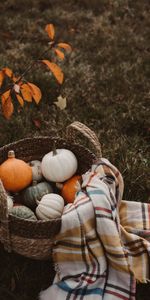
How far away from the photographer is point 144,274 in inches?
104

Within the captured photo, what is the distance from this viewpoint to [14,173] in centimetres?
296

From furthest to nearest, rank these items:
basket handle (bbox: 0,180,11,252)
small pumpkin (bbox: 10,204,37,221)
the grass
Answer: the grass, small pumpkin (bbox: 10,204,37,221), basket handle (bbox: 0,180,11,252)

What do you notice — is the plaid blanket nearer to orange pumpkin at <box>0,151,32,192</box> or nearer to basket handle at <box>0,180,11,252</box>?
basket handle at <box>0,180,11,252</box>

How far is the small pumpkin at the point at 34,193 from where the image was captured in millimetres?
2990

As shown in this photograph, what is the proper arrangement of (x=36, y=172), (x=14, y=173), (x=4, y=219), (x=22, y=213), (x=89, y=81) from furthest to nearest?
(x=89, y=81) < (x=36, y=172) < (x=14, y=173) < (x=22, y=213) < (x=4, y=219)

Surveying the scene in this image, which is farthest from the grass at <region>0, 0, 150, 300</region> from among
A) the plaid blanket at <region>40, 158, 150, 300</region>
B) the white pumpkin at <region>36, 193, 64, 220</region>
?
the white pumpkin at <region>36, 193, 64, 220</region>

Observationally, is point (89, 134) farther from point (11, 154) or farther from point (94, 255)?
point (94, 255)

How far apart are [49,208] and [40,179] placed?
45 cm

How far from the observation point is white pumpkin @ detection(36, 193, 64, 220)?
109 inches

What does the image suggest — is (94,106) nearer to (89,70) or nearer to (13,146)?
(89,70)

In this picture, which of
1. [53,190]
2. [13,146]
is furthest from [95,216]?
[13,146]

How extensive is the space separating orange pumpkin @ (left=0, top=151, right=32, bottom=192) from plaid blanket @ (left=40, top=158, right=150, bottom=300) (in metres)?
0.50

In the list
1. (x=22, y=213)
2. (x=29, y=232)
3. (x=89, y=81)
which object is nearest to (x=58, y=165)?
(x=22, y=213)

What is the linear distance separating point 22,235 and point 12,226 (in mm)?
79
